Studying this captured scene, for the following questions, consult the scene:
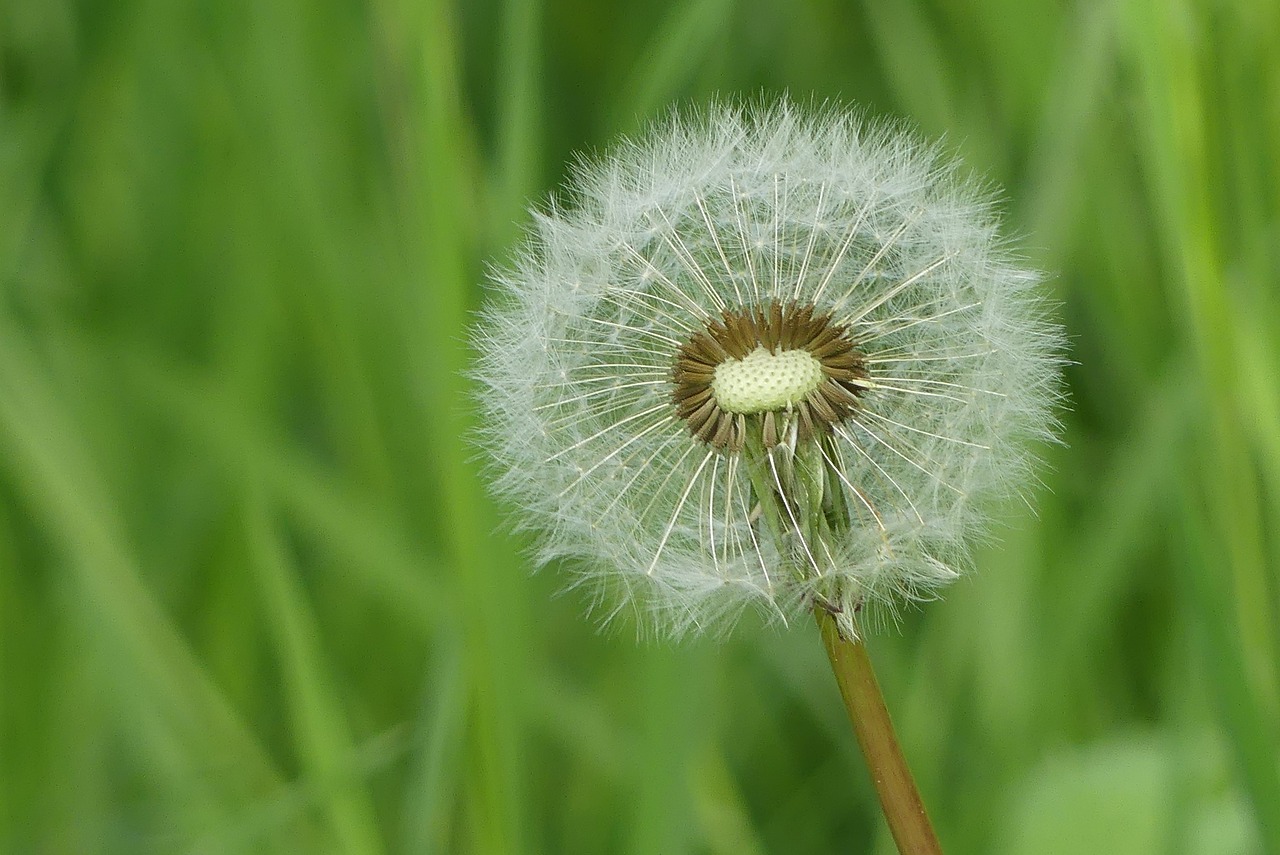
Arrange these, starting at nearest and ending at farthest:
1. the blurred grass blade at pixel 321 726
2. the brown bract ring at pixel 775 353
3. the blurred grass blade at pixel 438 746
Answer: the brown bract ring at pixel 775 353 → the blurred grass blade at pixel 438 746 → the blurred grass blade at pixel 321 726

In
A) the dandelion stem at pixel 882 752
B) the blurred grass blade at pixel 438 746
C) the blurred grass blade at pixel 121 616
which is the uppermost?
the blurred grass blade at pixel 121 616

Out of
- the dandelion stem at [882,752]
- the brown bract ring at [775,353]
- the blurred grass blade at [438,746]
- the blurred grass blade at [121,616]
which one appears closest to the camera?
the dandelion stem at [882,752]

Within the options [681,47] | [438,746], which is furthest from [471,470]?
[681,47]

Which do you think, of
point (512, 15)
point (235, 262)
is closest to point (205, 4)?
point (235, 262)

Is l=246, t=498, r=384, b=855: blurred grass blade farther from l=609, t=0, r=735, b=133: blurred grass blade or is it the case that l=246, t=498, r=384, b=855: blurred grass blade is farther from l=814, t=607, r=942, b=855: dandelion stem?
l=814, t=607, r=942, b=855: dandelion stem

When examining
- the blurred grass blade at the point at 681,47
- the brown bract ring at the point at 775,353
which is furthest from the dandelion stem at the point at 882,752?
the blurred grass blade at the point at 681,47

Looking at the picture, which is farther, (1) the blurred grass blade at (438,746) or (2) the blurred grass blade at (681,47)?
(2) the blurred grass blade at (681,47)

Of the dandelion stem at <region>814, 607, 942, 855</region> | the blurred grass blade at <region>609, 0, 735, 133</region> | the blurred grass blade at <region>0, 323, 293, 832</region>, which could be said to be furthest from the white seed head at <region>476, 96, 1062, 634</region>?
the blurred grass blade at <region>0, 323, 293, 832</region>

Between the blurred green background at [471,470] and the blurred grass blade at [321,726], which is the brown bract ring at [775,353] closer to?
the blurred green background at [471,470]
